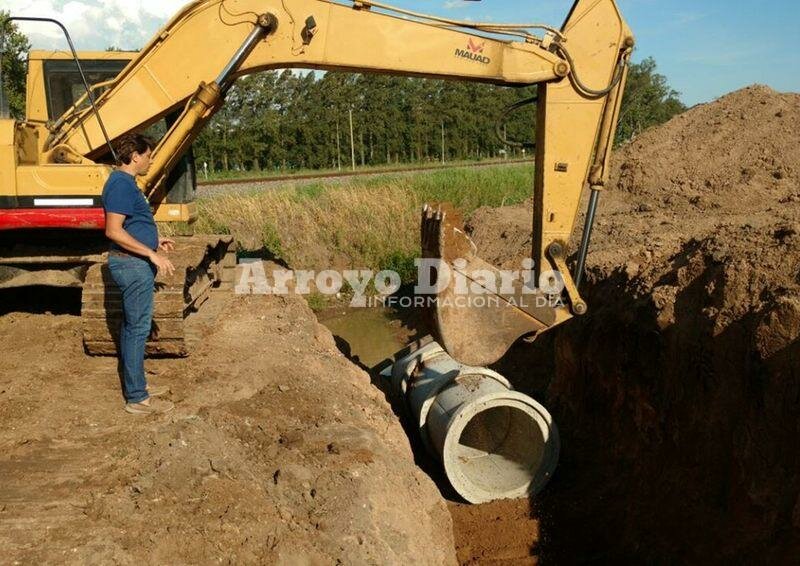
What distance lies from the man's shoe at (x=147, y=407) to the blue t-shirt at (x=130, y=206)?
103cm

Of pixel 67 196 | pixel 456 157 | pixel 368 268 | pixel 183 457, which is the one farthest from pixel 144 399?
pixel 456 157

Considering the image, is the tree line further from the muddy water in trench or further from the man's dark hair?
the man's dark hair

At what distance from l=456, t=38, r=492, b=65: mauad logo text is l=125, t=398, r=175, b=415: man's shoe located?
134 inches

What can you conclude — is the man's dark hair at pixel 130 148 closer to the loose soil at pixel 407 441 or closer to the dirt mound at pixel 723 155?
Result: the loose soil at pixel 407 441

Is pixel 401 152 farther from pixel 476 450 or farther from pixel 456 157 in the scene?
pixel 476 450

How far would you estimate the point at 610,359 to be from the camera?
6.78 metres

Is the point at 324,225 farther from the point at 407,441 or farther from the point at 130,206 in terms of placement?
the point at 130,206

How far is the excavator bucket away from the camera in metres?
5.41

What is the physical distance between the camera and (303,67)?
6.24 meters

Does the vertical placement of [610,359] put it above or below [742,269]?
below

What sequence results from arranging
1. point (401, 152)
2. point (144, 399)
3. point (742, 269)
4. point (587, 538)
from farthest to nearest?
point (401, 152), point (587, 538), point (742, 269), point (144, 399)

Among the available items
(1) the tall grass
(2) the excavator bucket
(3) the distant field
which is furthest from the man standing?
(3) the distant field

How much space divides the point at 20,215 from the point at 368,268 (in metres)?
8.77

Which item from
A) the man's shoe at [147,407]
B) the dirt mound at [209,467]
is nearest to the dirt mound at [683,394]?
the dirt mound at [209,467]
